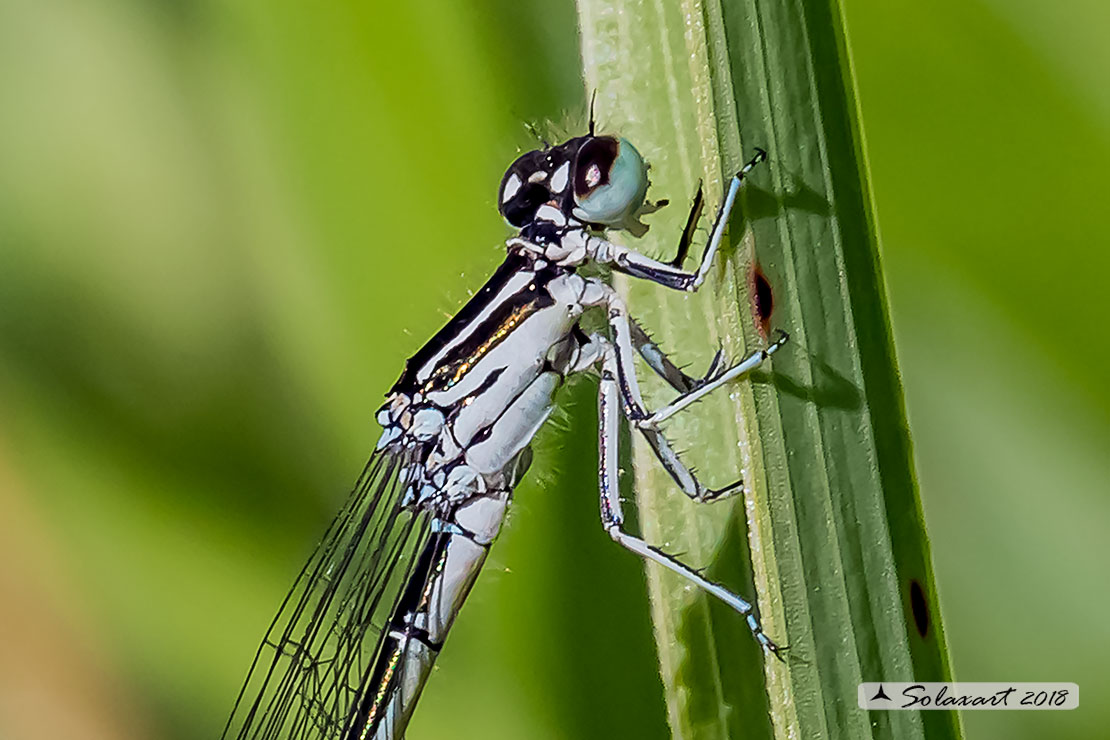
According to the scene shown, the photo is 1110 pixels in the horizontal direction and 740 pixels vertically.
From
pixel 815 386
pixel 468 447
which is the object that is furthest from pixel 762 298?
pixel 468 447

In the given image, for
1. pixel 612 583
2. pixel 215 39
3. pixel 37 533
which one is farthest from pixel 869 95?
pixel 37 533

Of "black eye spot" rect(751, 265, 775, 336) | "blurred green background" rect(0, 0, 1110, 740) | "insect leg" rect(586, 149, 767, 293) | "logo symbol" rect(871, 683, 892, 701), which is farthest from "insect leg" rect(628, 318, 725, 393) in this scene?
"logo symbol" rect(871, 683, 892, 701)

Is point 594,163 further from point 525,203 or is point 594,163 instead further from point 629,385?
point 629,385

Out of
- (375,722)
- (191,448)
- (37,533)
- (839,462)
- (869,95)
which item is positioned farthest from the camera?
(37,533)

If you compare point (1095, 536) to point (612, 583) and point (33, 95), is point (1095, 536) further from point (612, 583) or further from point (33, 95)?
point (33, 95)

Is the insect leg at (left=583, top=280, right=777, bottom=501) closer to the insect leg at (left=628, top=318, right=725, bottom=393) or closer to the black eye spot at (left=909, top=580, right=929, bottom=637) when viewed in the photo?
the insect leg at (left=628, top=318, right=725, bottom=393)
